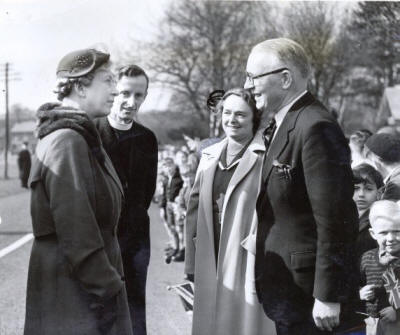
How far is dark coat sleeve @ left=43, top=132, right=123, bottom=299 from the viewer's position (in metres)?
1.81

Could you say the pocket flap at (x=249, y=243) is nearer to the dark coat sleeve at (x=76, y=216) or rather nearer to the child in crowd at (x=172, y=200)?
the dark coat sleeve at (x=76, y=216)

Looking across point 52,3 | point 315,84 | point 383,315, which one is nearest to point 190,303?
point 383,315

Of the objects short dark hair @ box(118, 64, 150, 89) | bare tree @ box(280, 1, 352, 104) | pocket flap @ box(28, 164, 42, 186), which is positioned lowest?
pocket flap @ box(28, 164, 42, 186)

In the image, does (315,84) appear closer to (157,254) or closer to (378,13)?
(378,13)

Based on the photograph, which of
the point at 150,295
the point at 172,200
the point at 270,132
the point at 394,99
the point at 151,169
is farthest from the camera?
the point at 394,99

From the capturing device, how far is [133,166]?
3.05 metres

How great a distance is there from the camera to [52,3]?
345 centimetres

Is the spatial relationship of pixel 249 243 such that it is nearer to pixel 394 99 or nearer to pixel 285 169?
pixel 285 169

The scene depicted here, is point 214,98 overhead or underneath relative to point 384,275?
overhead

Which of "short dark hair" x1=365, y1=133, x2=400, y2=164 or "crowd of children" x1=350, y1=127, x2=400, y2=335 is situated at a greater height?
"short dark hair" x1=365, y1=133, x2=400, y2=164

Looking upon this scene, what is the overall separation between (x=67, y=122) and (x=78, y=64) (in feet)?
0.98

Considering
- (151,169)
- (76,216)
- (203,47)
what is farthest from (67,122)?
(203,47)

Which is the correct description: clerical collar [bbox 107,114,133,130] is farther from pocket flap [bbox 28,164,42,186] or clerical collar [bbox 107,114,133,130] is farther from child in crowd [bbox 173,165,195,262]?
child in crowd [bbox 173,165,195,262]

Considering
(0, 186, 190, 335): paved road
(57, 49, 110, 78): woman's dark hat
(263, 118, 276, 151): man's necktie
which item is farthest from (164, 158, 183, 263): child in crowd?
(57, 49, 110, 78): woman's dark hat
